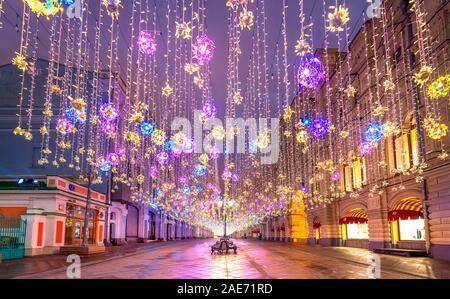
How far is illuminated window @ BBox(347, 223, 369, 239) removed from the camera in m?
33.4

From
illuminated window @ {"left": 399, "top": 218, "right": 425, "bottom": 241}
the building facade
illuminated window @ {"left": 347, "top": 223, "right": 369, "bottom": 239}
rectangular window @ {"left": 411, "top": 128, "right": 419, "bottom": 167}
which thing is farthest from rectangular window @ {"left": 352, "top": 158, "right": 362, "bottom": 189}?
rectangular window @ {"left": 411, "top": 128, "right": 419, "bottom": 167}

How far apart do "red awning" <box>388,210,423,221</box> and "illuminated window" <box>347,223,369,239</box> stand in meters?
6.27

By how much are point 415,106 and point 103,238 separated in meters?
30.3

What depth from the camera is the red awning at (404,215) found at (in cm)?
2473

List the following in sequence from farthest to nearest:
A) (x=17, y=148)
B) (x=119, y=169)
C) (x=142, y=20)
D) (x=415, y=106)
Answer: (x=119, y=169)
(x=17, y=148)
(x=415, y=106)
(x=142, y=20)

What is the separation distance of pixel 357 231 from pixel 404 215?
10.1 m

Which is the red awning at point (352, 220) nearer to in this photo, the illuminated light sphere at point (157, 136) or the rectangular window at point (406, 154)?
the rectangular window at point (406, 154)

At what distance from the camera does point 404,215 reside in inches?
1016

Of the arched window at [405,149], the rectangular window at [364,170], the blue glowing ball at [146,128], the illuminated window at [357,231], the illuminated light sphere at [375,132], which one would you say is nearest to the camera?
the blue glowing ball at [146,128]

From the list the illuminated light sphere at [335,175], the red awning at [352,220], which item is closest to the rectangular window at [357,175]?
the illuminated light sphere at [335,175]

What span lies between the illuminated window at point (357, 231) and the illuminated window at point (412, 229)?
5.99 meters
